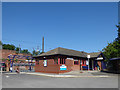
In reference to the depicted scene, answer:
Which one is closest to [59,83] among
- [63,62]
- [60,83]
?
[60,83]

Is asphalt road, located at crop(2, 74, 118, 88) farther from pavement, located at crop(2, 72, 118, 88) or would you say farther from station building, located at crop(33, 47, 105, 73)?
station building, located at crop(33, 47, 105, 73)

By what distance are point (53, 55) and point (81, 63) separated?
7.37m

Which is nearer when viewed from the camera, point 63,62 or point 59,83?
point 59,83

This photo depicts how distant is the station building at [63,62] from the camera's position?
89.8 feet

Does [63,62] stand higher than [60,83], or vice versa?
[63,62]

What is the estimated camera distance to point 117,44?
27719 mm

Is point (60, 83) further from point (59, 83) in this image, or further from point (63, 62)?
point (63, 62)

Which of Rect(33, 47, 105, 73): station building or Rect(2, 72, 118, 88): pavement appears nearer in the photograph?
Rect(2, 72, 118, 88): pavement

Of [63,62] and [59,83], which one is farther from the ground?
[63,62]

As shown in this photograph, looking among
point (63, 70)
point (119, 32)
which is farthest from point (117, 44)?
point (63, 70)

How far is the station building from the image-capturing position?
27375mm

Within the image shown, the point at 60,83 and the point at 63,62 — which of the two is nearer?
the point at 60,83

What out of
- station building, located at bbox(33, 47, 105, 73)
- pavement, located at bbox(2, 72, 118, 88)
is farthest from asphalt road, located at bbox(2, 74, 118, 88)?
station building, located at bbox(33, 47, 105, 73)

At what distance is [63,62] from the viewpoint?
91.8ft
